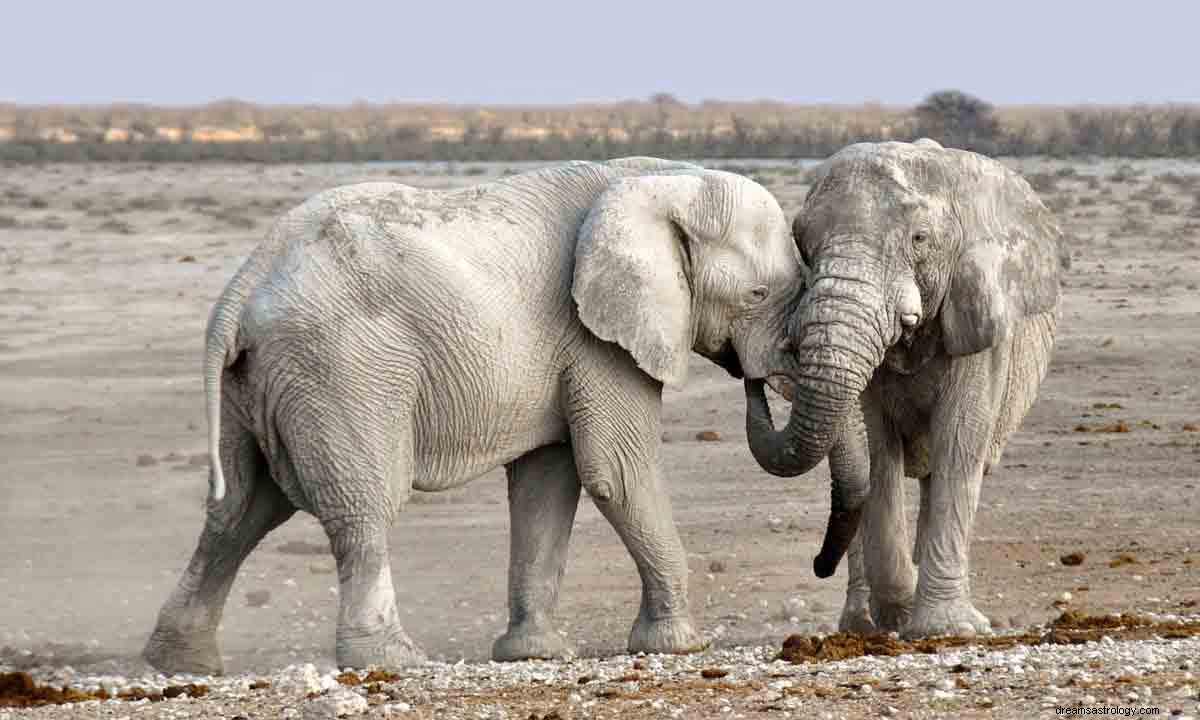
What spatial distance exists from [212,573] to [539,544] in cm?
124

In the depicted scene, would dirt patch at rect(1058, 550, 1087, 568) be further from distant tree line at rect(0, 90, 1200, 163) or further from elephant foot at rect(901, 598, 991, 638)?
distant tree line at rect(0, 90, 1200, 163)

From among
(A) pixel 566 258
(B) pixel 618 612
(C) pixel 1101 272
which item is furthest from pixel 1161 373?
(A) pixel 566 258

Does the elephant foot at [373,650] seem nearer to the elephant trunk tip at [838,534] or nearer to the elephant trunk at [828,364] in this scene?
the elephant trunk at [828,364]

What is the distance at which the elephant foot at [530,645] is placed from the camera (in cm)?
972

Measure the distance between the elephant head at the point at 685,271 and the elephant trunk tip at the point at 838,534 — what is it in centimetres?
67

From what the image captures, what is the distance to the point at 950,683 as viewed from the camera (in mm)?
7766

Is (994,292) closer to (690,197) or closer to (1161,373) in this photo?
(690,197)

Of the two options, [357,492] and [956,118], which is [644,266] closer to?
[357,492]

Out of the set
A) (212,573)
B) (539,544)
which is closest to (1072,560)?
(539,544)

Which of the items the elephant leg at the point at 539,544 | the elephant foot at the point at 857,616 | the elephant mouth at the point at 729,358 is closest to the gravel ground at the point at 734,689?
the elephant leg at the point at 539,544

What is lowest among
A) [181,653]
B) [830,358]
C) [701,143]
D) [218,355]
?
[701,143]

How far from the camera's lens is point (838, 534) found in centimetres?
994

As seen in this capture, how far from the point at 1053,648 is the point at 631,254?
2153 millimetres

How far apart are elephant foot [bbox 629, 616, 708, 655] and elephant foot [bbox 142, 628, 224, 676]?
5.18 ft
